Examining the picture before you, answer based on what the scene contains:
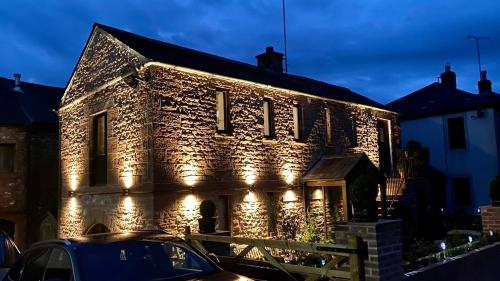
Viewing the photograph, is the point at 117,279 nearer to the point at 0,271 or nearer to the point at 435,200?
the point at 0,271

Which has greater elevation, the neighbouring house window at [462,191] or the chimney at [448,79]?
the chimney at [448,79]

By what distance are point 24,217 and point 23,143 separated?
122 inches

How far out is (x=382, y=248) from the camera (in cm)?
553

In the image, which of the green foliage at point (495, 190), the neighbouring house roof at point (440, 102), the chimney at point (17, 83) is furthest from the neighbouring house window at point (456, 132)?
the chimney at point (17, 83)

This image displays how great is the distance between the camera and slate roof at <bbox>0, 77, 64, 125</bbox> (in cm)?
1748

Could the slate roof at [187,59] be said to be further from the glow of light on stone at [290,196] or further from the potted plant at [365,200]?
the potted plant at [365,200]

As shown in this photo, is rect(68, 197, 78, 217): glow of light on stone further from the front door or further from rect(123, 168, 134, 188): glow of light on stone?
the front door

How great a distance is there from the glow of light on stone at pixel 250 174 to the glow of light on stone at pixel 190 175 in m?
2.02

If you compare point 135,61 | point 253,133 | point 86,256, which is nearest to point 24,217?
point 135,61

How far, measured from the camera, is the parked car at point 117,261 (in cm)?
446

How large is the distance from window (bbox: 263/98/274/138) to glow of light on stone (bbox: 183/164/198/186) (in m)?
3.54

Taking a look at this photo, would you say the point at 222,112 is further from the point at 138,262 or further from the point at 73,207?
the point at 138,262

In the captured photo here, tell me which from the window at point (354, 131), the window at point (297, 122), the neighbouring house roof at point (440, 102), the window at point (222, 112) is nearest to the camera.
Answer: the window at point (222, 112)

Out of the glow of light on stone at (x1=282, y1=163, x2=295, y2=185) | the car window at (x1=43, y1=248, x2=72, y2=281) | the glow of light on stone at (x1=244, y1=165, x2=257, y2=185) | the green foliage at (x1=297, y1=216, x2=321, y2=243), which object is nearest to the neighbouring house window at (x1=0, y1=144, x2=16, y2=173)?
the glow of light on stone at (x1=244, y1=165, x2=257, y2=185)
